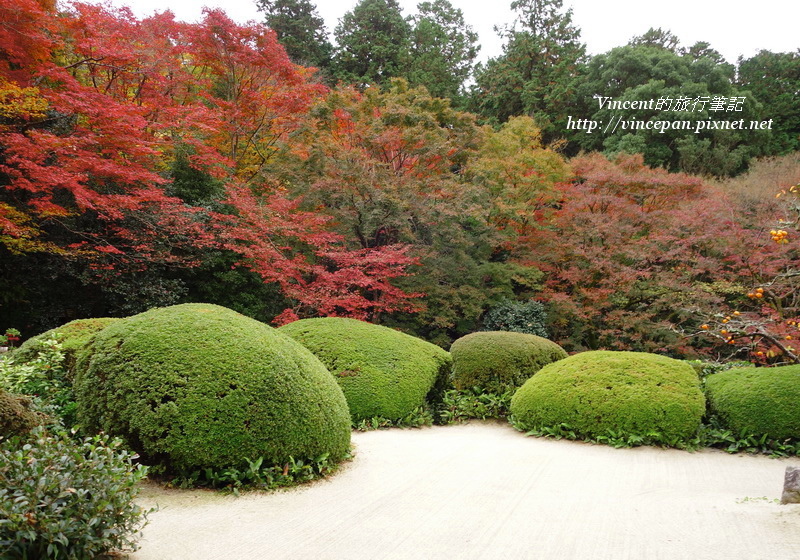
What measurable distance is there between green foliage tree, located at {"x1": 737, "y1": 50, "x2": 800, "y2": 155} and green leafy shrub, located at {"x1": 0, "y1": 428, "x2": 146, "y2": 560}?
2511cm

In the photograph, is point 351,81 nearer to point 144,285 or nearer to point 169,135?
point 169,135

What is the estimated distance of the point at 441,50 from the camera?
947 inches

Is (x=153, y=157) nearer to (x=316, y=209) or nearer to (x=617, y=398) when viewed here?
(x=316, y=209)

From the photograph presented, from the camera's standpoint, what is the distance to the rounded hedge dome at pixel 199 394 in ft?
12.4

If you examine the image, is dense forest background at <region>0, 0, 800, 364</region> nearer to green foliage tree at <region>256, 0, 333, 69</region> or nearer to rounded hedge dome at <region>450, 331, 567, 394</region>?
rounded hedge dome at <region>450, 331, 567, 394</region>

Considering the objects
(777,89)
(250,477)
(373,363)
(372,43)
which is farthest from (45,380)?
(777,89)

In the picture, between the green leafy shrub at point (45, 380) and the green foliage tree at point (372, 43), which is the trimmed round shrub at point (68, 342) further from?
the green foliage tree at point (372, 43)

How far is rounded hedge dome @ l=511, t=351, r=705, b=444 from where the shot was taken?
601 centimetres

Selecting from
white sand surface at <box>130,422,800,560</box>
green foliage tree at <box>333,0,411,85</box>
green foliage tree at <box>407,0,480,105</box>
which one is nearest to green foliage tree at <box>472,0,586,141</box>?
green foliage tree at <box>407,0,480,105</box>

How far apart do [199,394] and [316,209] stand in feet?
29.0

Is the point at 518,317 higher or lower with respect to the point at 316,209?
lower

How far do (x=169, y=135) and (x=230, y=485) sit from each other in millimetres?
10553

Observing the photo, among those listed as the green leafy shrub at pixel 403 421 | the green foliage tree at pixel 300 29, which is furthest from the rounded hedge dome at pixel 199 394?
the green foliage tree at pixel 300 29

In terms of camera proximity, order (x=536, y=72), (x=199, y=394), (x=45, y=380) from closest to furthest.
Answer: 1. (x=199, y=394)
2. (x=45, y=380)
3. (x=536, y=72)
